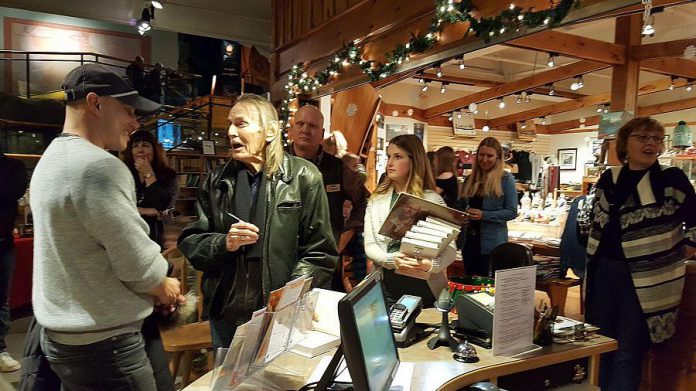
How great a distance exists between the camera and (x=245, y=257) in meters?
1.88

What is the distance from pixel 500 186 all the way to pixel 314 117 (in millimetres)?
1647

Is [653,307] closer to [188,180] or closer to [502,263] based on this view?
[502,263]

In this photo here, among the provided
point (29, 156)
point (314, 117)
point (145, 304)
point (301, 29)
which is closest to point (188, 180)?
point (29, 156)

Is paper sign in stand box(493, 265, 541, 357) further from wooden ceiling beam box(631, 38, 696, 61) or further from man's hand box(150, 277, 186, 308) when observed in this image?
wooden ceiling beam box(631, 38, 696, 61)

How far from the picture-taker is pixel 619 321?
2.73 metres

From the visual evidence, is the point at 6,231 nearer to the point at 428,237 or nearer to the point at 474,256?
the point at 428,237

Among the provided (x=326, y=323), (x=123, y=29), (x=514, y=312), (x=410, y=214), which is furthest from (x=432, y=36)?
(x=123, y=29)

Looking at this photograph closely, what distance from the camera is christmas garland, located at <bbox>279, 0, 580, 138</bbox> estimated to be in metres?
2.47

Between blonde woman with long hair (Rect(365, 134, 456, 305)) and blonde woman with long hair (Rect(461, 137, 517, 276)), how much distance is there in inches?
49.6

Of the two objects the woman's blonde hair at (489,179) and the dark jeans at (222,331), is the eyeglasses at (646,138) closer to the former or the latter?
the woman's blonde hair at (489,179)

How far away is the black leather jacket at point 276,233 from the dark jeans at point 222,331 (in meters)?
0.04

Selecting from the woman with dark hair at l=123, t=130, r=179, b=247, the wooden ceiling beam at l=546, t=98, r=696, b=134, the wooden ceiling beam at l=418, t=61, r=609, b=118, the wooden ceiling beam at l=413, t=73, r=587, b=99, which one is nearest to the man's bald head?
the woman with dark hair at l=123, t=130, r=179, b=247

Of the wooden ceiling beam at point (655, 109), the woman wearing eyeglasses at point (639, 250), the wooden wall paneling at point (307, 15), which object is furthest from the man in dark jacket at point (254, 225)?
the wooden ceiling beam at point (655, 109)

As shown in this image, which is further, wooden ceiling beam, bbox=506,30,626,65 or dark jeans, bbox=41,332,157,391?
wooden ceiling beam, bbox=506,30,626,65
